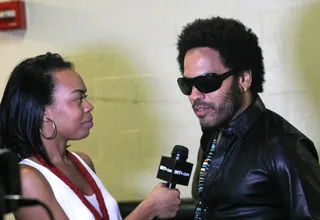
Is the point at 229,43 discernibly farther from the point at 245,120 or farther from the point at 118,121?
the point at 118,121

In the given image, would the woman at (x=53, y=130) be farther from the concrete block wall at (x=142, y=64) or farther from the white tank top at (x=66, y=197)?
the concrete block wall at (x=142, y=64)

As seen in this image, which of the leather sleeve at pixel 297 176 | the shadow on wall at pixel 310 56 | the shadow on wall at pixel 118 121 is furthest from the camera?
the shadow on wall at pixel 118 121

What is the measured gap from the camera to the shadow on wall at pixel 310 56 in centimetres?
199

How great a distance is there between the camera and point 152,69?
2.27 m

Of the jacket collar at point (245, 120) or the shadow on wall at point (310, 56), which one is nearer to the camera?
the jacket collar at point (245, 120)

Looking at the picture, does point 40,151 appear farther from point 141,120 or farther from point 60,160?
point 141,120

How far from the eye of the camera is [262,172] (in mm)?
1377

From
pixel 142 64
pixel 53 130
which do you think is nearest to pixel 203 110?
pixel 53 130

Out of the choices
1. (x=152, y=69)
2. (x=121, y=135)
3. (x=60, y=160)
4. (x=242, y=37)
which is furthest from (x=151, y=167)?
(x=242, y=37)

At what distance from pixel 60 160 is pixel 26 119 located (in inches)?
7.5

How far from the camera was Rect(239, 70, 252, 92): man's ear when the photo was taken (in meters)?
1.53

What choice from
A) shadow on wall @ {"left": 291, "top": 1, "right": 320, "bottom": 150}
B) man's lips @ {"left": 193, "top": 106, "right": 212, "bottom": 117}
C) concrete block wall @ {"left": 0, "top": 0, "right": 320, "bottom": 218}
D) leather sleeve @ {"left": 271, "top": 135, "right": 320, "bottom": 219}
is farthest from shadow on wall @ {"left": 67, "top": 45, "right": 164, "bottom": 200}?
leather sleeve @ {"left": 271, "top": 135, "right": 320, "bottom": 219}

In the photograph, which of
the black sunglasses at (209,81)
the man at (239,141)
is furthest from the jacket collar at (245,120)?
the black sunglasses at (209,81)

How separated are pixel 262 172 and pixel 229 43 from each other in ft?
1.33
